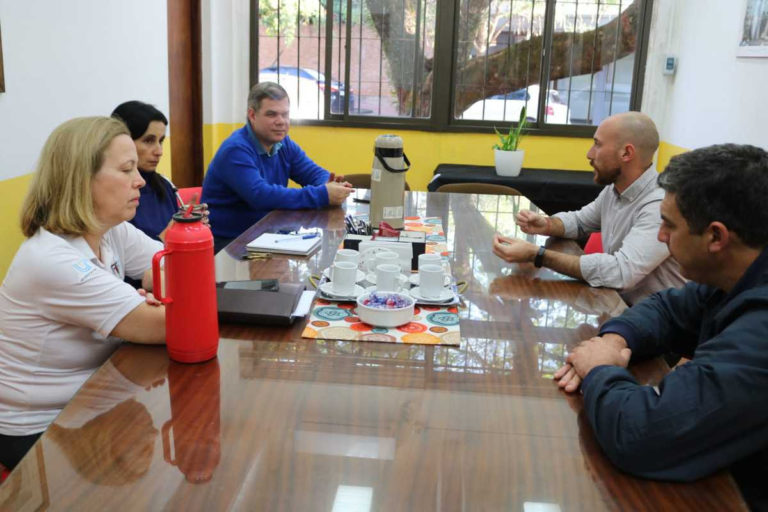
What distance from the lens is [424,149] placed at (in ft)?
18.5

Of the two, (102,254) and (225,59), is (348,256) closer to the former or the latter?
(102,254)

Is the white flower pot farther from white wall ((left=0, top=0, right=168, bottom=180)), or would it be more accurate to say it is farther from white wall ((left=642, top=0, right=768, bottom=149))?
white wall ((left=0, top=0, right=168, bottom=180))

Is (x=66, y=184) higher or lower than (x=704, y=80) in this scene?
lower

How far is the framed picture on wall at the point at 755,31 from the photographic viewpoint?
3.65 metres

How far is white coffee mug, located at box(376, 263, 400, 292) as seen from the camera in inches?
65.0

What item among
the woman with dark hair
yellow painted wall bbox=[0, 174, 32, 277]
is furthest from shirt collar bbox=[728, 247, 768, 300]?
yellow painted wall bbox=[0, 174, 32, 277]

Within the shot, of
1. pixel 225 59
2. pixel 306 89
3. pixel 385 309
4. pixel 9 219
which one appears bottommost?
pixel 9 219

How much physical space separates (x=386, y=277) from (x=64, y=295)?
0.71m

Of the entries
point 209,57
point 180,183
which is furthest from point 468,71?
point 180,183

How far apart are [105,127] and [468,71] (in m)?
4.43

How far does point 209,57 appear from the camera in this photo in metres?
5.30

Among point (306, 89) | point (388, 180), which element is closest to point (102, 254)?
point (388, 180)

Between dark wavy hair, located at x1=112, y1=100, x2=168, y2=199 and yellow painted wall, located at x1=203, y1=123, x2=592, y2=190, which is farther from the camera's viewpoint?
yellow painted wall, located at x1=203, y1=123, x2=592, y2=190

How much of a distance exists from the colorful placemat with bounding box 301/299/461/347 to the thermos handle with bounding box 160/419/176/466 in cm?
42
